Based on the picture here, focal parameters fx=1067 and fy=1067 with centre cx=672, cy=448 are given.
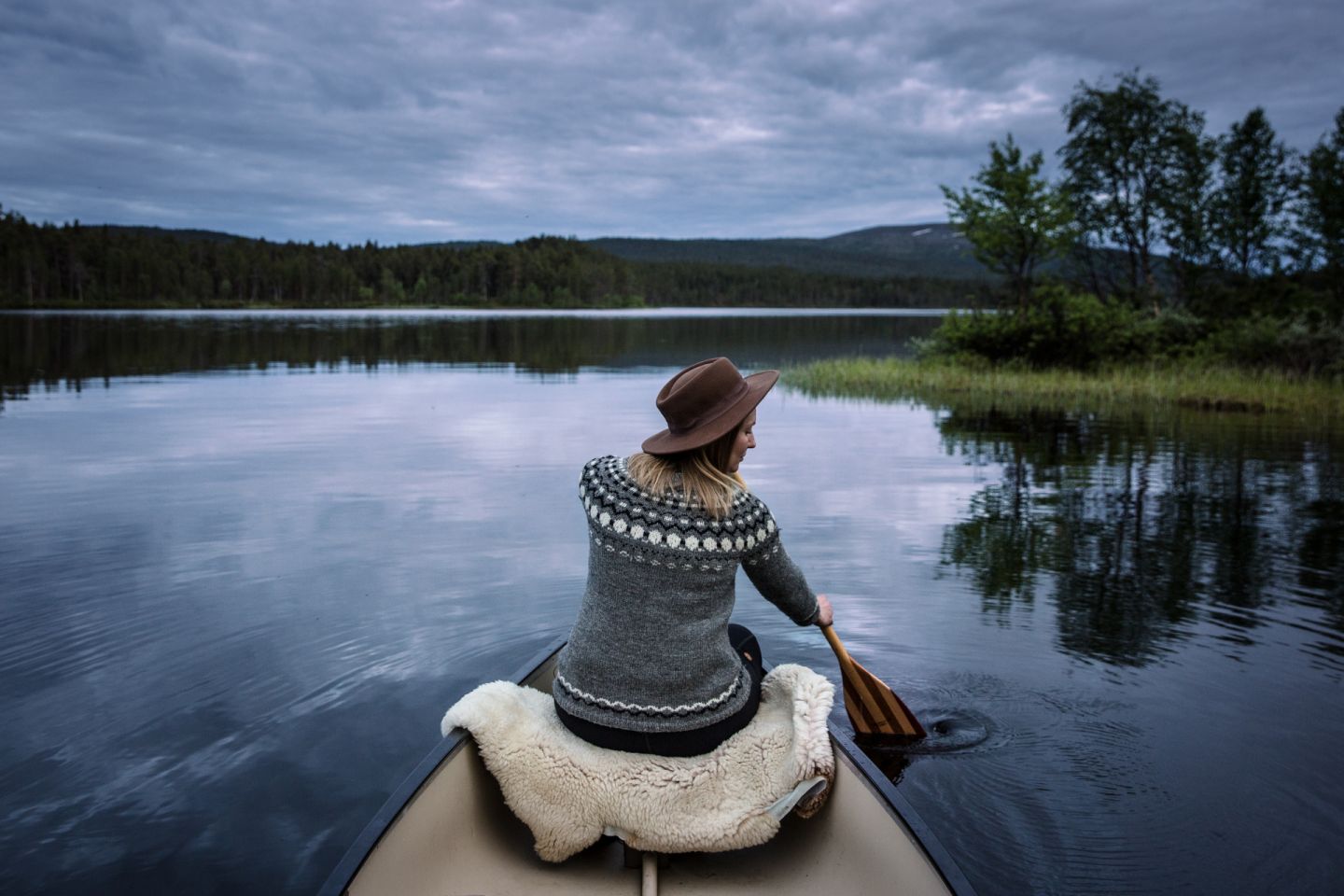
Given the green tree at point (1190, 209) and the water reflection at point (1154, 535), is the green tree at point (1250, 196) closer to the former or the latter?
the green tree at point (1190, 209)

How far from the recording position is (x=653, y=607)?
3232 millimetres

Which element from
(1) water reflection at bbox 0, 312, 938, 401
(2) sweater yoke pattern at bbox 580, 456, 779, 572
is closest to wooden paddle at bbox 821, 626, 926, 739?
(2) sweater yoke pattern at bbox 580, 456, 779, 572

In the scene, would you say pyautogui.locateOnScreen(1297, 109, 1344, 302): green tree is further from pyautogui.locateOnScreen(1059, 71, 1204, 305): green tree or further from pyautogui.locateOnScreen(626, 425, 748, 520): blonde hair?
pyautogui.locateOnScreen(626, 425, 748, 520): blonde hair

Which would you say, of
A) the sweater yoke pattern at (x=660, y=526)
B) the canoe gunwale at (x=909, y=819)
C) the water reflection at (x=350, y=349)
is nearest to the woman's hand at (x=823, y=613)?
the canoe gunwale at (x=909, y=819)

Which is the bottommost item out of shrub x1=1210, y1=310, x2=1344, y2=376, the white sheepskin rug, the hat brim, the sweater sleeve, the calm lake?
the calm lake

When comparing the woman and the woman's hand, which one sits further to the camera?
the woman's hand

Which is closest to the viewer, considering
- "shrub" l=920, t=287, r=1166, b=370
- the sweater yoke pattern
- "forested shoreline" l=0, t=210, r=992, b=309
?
the sweater yoke pattern

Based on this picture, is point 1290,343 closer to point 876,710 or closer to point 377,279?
point 876,710

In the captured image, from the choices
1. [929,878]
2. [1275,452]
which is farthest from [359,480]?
[1275,452]

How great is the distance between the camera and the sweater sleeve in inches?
139

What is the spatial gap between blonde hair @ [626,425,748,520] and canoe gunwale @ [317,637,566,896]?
1015mm

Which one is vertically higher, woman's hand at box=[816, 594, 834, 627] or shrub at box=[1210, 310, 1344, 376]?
shrub at box=[1210, 310, 1344, 376]

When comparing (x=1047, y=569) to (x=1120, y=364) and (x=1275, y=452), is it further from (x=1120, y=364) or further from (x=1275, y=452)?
(x=1120, y=364)

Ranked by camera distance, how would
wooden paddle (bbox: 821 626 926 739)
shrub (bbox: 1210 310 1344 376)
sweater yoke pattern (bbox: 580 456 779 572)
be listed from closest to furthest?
sweater yoke pattern (bbox: 580 456 779 572) → wooden paddle (bbox: 821 626 926 739) → shrub (bbox: 1210 310 1344 376)
